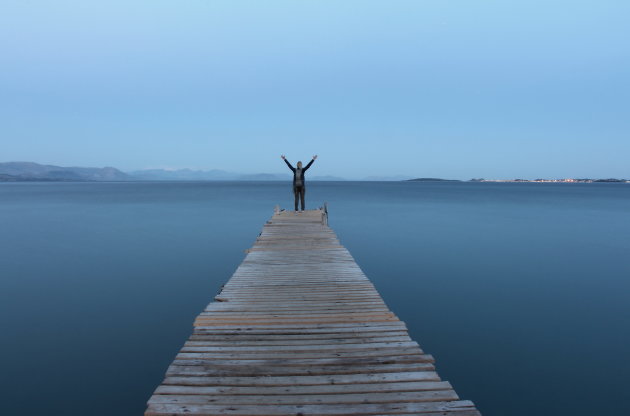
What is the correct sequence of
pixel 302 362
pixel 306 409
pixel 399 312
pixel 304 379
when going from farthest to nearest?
pixel 399 312
pixel 302 362
pixel 304 379
pixel 306 409

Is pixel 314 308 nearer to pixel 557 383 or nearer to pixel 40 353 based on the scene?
pixel 557 383

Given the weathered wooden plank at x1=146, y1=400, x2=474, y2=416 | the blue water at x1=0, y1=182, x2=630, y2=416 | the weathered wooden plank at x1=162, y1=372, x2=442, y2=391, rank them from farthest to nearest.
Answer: the blue water at x1=0, y1=182, x2=630, y2=416 → the weathered wooden plank at x1=162, y1=372, x2=442, y2=391 → the weathered wooden plank at x1=146, y1=400, x2=474, y2=416

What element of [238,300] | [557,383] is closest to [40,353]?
[238,300]

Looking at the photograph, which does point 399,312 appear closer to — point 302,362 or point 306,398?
point 302,362

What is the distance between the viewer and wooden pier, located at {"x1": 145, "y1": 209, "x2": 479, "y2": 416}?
157 inches

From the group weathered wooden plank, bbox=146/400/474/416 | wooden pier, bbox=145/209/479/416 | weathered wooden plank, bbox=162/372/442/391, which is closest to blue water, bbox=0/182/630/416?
wooden pier, bbox=145/209/479/416

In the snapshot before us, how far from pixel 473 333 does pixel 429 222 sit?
85.7ft

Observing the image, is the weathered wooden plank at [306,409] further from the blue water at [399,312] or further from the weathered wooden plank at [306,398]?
the blue water at [399,312]

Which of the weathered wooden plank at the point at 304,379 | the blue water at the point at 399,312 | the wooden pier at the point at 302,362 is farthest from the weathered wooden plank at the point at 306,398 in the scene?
the blue water at the point at 399,312

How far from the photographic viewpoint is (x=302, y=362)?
4832mm

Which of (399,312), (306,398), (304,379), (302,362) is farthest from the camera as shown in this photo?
(399,312)

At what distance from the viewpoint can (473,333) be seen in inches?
376

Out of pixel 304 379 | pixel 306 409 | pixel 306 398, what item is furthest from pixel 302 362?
pixel 306 409

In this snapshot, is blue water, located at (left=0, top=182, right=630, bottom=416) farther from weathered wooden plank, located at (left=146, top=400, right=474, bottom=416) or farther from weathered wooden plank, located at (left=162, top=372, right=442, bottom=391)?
weathered wooden plank, located at (left=146, top=400, right=474, bottom=416)
